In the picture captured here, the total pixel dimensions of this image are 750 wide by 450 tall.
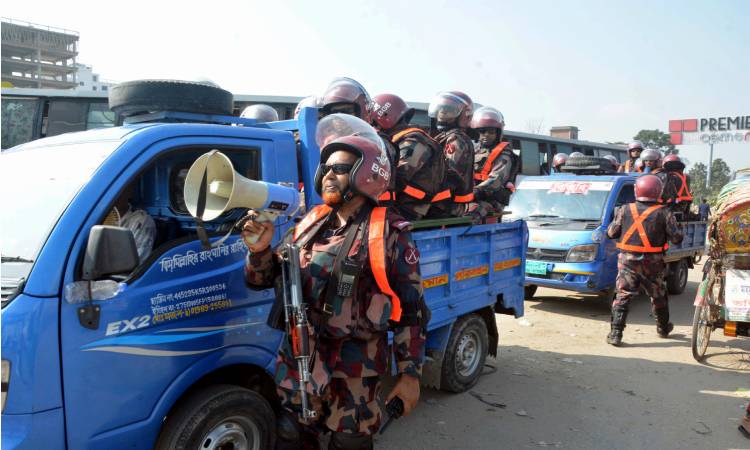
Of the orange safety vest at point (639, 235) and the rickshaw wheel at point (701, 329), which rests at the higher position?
the orange safety vest at point (639, 235)

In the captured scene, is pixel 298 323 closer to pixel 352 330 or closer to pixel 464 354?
pixel 352 330

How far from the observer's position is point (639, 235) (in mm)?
6438

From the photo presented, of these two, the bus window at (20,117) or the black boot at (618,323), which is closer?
the black boot at (618,323)

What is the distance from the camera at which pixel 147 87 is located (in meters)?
3.04

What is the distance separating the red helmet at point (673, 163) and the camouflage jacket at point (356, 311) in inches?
399

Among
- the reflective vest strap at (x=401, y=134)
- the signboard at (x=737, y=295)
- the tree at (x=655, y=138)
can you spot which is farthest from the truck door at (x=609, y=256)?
the tree at (x=655, y=138)

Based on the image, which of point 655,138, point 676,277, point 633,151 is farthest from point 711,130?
point 676,277

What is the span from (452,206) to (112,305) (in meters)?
3.10

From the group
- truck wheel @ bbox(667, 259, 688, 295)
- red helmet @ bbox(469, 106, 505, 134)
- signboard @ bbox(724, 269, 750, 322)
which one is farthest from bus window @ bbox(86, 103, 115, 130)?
truck wheel @ bbox(667, 259, 688, 295)

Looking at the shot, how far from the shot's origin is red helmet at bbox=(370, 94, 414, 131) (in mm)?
4570

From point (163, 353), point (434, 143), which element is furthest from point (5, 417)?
point (434, 143)

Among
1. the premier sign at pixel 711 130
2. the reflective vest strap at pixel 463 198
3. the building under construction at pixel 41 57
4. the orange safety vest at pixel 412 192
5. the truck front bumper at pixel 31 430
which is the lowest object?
the truck front bumper at pixel 31 430

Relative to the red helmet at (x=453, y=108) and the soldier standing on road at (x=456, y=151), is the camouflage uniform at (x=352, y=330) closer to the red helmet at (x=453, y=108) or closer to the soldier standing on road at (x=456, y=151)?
the soldier standing on road at (x=456, y=151)

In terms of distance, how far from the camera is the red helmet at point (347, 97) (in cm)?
440
